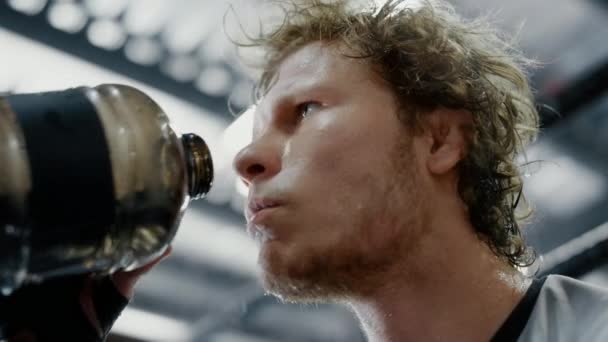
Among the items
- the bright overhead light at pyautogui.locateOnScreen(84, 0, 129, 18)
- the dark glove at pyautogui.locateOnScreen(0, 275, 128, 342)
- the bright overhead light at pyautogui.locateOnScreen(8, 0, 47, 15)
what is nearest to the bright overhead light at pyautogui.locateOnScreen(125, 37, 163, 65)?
the bright overhead light at pyautogui.locateOnScreen(84, 0, 129, 18)

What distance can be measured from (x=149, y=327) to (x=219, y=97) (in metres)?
1.41

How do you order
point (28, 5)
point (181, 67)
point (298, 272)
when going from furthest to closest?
point (181, 67)
point (28, 5)
point (298, 272)

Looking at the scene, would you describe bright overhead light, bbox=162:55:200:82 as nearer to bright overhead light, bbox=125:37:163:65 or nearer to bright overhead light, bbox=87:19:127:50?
bright overhead light, bbox=125:37:163:65

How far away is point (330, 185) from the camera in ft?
4.65

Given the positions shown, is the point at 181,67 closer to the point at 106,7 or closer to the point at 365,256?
the point at 106,7

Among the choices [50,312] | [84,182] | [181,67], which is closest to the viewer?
[84,182]

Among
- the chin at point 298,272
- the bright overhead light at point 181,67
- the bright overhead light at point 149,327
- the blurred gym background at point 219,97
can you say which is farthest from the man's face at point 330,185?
the bright overhead light at point 149,327

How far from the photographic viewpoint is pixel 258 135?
61.0 inches

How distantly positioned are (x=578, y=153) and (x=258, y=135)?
5.23 feet

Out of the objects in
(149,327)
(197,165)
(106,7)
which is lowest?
(149,327)

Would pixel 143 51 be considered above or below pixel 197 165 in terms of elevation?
below

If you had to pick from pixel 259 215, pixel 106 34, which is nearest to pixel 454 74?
pixel 259 215

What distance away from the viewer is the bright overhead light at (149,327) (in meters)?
3.26

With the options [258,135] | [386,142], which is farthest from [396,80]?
[258,135]
